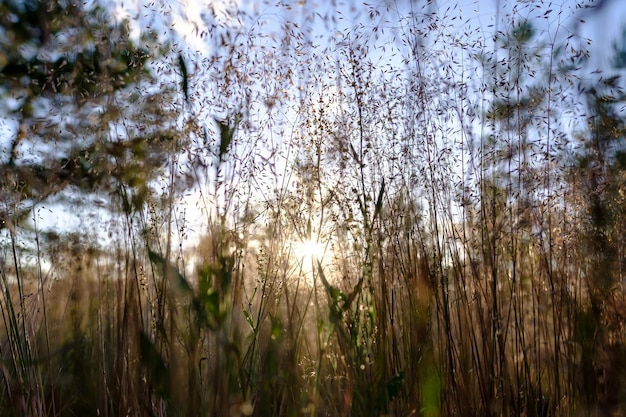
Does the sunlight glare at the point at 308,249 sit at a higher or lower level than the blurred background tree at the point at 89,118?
lower

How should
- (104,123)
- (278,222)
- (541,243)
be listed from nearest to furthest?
(104,123) → (541,243) → (278,222)

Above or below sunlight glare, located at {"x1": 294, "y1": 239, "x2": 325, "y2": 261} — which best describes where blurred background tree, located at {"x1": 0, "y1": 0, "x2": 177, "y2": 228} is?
above

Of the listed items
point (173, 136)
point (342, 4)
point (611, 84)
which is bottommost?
point (173, 136)

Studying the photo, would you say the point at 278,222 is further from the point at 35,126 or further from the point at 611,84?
the point at 611,84

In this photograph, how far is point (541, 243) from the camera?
1955mm

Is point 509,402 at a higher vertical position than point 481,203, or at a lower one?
lower

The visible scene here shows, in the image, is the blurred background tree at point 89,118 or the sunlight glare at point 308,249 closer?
the blurred background tree at point 89,118

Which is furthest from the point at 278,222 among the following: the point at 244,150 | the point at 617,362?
the point at 617,362

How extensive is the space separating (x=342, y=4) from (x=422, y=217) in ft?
2.68

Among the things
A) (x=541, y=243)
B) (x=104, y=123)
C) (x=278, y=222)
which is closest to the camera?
(x=104, y=123)

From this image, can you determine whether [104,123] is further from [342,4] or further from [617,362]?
[617,362]

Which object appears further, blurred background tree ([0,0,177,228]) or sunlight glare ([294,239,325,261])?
sunlight glare ([294,239,325,261])

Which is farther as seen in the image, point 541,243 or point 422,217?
point 422,217

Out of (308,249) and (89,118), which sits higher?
(89,118)
